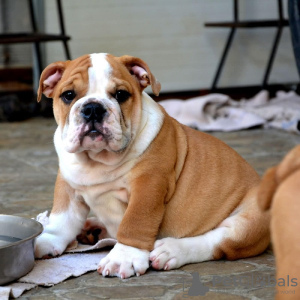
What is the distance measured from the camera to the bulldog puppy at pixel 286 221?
1168 mm

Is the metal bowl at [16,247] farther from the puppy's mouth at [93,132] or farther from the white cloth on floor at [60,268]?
the puppy's mouth at [93,132]

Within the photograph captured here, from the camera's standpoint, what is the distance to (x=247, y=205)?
2.24 meters

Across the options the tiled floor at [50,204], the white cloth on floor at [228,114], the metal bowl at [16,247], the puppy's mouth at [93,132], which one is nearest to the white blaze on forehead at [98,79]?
the puppy's mouth at [93,132]

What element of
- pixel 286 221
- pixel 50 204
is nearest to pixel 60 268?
pixel 50 204

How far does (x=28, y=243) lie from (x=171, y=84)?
5.21 meters

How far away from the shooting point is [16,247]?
1875 millimetres

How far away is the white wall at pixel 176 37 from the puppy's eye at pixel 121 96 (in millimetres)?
4720

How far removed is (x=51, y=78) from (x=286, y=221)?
1.34 meters

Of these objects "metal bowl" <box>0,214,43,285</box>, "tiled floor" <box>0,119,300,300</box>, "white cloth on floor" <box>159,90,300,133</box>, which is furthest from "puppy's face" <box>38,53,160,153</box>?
"white cloth on floor" <box>159,90,300,133</box>

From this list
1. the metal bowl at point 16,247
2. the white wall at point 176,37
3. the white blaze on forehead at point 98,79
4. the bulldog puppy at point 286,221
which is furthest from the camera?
the white wall at point 176,37

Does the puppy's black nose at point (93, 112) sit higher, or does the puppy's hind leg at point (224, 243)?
the puppy's black nose at point (93, 112)

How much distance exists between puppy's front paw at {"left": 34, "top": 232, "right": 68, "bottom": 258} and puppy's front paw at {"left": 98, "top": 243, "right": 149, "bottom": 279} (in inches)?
10.3

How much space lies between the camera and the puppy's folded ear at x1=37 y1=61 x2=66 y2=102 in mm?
2258

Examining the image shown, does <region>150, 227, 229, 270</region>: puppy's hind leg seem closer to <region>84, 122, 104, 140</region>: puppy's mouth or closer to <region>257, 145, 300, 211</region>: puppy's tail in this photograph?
<region>84, 122, 104, 140</region>: puppy's mouth
